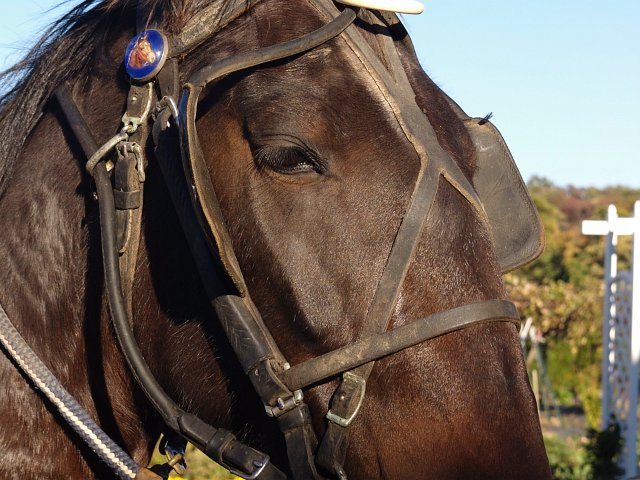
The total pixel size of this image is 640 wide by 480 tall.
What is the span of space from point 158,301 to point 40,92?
Result: 2.31 feet

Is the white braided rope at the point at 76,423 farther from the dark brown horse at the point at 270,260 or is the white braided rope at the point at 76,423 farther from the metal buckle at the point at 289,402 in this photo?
the metal buckle at the point at 289,402

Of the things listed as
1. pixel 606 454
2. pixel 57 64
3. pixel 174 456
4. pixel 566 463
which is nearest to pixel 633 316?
pixel 606 454

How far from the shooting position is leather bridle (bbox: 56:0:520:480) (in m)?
1.78

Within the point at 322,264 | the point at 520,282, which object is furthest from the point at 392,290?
the point at 520,282

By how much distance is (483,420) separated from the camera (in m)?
1.72

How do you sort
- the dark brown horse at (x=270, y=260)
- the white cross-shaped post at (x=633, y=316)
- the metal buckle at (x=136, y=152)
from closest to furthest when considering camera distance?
the dark brown horse at (x=270, y=260) < the metal buckle at (x=136, y=152) < the white cross-shaped post at (x=633, y=316)

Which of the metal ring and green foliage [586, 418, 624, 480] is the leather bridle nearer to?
the metal ring

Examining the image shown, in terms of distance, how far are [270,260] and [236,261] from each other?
7 centimetres

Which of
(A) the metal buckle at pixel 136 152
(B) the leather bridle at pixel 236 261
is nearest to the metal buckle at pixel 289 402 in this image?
(B) the leather bridle at pixel 236 261

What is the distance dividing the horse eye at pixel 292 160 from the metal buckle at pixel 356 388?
1.44ft

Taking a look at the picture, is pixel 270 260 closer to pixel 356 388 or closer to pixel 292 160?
pixel 292 160

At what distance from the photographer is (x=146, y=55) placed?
2064 millimetres

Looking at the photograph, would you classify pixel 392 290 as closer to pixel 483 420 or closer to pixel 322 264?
pixel 322 264

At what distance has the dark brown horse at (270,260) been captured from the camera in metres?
1.76
